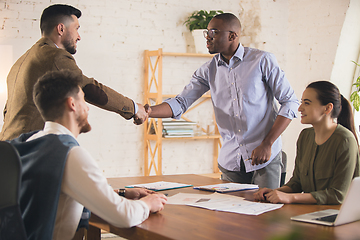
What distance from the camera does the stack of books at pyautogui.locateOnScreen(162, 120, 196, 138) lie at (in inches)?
167

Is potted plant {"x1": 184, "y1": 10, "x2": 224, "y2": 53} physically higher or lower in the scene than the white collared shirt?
higher

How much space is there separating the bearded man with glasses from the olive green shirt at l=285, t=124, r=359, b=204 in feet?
1.16

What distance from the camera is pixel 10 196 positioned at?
3.58 ft

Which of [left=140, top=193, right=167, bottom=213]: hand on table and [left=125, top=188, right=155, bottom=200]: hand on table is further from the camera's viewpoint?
[left=125, top=188, right=155, bottom=200]: hand on table

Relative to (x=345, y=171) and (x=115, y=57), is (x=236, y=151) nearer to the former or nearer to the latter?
(x=345, y=171)

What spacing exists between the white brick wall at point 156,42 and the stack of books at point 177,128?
0.31m

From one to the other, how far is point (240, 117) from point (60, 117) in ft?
4.33

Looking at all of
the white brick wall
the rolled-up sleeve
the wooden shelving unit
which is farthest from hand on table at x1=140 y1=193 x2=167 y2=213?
the white brick wall

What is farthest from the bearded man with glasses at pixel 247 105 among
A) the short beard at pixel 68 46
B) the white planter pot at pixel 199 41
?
the white planter pot at pixel 199 41

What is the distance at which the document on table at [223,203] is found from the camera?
151cm

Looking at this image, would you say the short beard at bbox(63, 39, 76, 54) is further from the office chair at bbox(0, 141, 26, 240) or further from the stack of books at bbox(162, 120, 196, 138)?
the stack of books at bbox(162, 120, 196, 138)

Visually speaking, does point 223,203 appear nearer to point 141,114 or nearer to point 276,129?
point 276,129

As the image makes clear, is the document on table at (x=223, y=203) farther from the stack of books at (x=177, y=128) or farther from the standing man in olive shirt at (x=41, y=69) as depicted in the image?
the stack of books at (x=177, y=128)

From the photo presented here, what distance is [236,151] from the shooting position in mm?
2395
